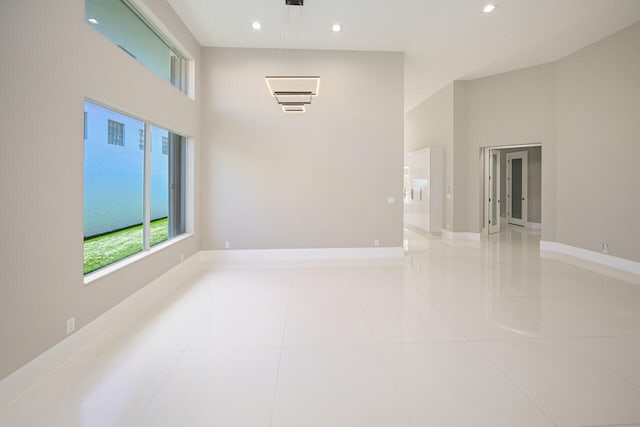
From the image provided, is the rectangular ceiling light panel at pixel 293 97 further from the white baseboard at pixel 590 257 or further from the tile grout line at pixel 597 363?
the white baseboard at pixel 590 257

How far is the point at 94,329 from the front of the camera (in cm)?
341

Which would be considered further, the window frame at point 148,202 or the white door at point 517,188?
the white door at point 517,188

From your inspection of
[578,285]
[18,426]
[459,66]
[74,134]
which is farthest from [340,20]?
[18,426]

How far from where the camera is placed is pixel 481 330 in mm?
3607

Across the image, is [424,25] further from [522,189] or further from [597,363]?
[522,189]

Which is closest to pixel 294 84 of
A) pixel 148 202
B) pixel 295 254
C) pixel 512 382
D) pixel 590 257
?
pixel 148 202

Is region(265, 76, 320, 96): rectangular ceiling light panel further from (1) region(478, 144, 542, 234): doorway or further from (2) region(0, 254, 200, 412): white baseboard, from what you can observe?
(1) region(478, 144, 542, 234): doorway

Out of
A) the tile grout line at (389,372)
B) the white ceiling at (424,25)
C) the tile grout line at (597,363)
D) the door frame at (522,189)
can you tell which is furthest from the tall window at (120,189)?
the door frame at (522,189)

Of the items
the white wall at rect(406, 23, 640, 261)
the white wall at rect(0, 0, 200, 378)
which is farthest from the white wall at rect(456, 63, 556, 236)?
the white wall at rect(0, 0, 200, 378)

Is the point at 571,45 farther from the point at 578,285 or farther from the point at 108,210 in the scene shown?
the point at 108,210

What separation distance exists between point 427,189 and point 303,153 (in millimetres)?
4690

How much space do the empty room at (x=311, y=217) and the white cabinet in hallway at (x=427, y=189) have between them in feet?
0.27

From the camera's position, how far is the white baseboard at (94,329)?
2.46 meters

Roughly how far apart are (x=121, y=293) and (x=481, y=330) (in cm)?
405
